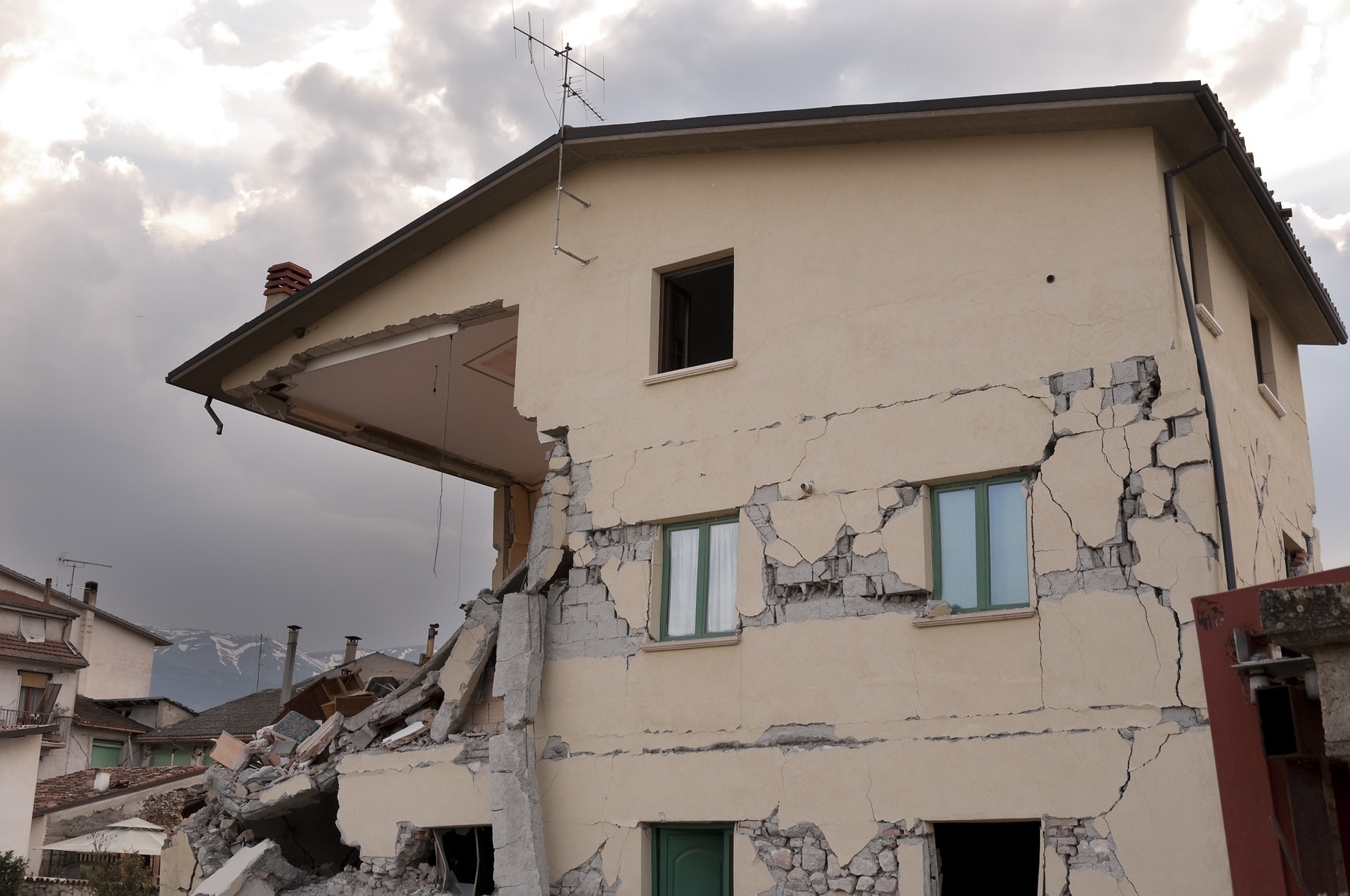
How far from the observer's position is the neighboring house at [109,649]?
1929 inches

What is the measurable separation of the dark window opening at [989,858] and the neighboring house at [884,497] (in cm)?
6

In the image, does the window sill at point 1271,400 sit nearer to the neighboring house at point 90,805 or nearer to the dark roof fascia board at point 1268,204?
the dark roof fascia board at point 1268,204

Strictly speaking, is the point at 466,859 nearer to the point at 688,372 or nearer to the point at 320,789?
the point at 320,789

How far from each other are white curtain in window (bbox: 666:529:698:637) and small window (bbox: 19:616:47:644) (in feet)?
101

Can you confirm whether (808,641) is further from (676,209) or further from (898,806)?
(676,209)

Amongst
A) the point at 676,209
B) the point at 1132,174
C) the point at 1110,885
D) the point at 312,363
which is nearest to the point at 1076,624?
the point at 1110,885

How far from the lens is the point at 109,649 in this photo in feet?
167

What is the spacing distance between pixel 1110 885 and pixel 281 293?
45.5ft

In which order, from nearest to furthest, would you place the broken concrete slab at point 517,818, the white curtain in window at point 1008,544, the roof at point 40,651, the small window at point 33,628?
1. the white curtain in window at point 1008,544
2. the broken concrete slab at point 517,818
3. the roof at point 40,651
4. the small window at point 33,628

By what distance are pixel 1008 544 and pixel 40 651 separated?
112 feet

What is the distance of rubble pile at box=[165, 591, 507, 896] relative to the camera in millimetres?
13875

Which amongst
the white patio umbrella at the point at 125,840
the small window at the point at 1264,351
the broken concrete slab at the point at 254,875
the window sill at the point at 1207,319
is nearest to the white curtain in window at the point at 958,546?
the window sill at the point at 1207,319

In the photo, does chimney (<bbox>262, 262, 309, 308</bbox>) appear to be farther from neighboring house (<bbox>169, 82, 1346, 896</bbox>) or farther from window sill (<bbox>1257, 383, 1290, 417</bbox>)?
window sill (<bbox>1257, 383, 1290, 417</bbox>)

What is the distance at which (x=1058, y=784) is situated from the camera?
987 centimetres
